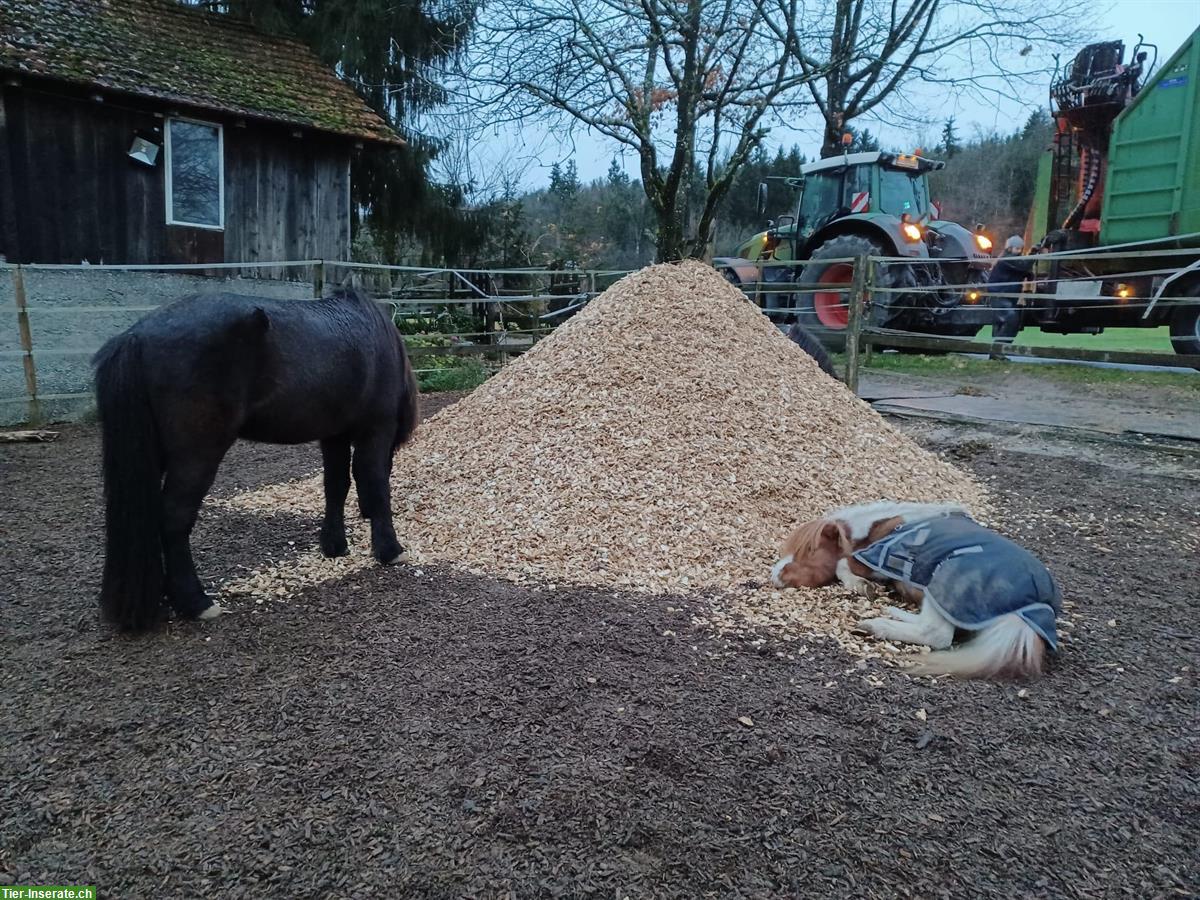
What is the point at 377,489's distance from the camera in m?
3.54

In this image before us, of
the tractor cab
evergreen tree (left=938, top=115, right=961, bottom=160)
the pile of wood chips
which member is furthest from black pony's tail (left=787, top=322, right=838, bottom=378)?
evergreen tree (left=938, top=115, right=961, bottom=160)

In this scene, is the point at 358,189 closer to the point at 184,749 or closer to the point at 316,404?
the point at 316,404

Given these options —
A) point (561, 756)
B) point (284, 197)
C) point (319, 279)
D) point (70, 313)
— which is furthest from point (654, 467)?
point (284, 197)

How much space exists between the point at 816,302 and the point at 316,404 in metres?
9.57

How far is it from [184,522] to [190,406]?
1.49 ft

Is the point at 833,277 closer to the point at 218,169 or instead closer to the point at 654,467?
the point at 654,467

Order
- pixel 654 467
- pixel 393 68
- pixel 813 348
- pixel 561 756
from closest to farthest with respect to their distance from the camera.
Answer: pixel 561 756
pixel 654 467
pixel 813 348
pixel 393 68

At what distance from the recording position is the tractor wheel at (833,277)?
34.6 ft

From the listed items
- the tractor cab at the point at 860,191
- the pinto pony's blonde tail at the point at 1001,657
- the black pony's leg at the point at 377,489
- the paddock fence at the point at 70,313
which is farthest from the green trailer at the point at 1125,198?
the paddock fence at the point at 70,313

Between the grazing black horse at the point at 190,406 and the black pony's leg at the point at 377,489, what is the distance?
0.58ft

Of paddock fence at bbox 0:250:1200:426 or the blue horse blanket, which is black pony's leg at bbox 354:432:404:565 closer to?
paddock fence at bbox 0:250:1200:426

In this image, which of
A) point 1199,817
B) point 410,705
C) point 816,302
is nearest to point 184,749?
point 410,705

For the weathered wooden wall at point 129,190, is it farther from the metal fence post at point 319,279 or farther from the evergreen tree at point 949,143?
the evergreen tree at point 949,143

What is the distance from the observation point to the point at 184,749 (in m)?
2.13
